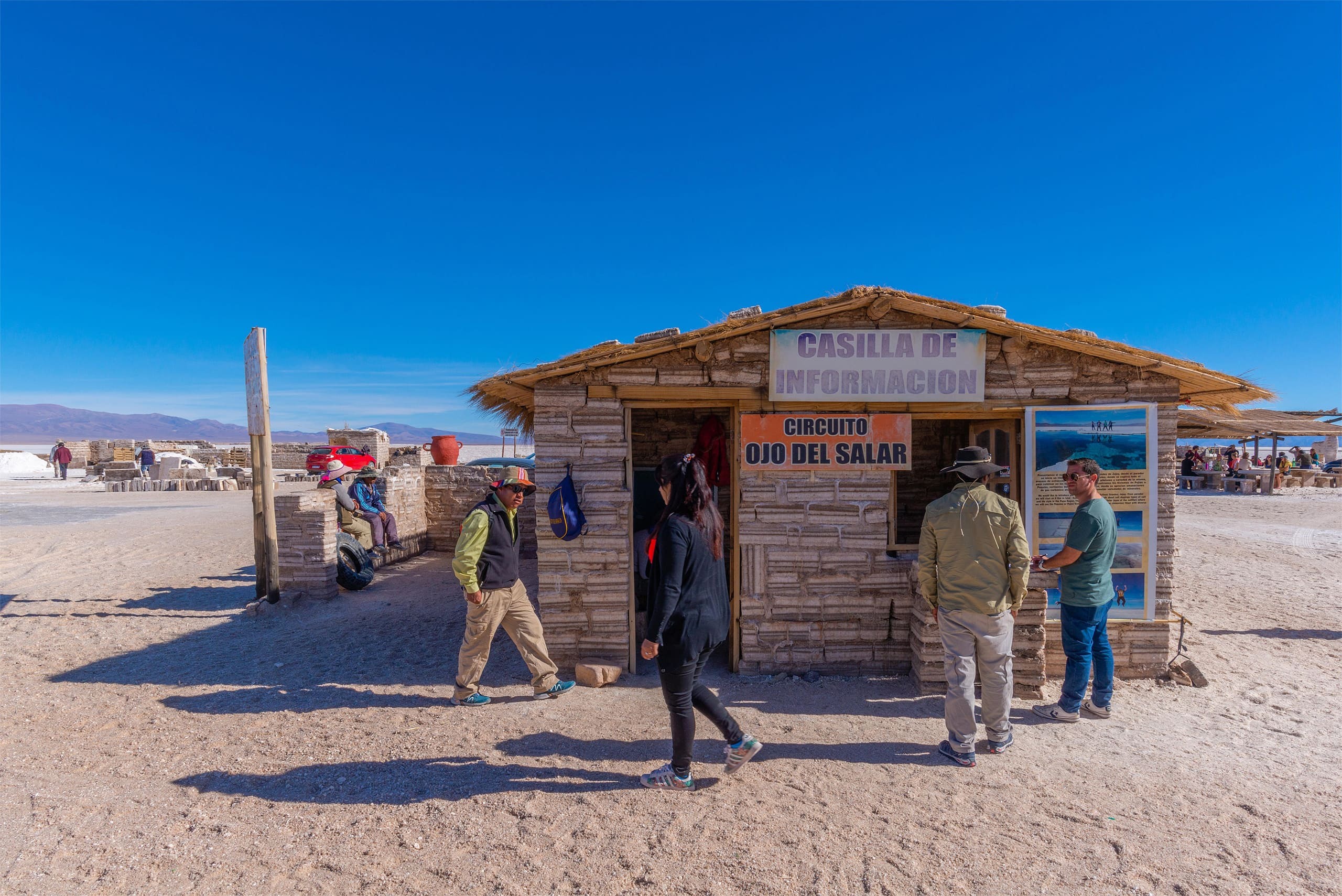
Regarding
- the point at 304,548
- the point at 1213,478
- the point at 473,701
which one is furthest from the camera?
the point at 1213,478

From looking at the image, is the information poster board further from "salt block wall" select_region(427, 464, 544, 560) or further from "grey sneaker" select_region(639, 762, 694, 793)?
"salt block wall" select_region(427, 464, 544, 560)

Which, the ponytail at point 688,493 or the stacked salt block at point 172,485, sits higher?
the ponytail at point 688,493

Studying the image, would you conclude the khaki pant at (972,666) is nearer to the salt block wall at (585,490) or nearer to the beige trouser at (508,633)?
the salt block wall at (585,490)

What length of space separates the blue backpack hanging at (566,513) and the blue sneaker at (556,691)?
1.17 metres

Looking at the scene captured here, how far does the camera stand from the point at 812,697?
17.3 ft

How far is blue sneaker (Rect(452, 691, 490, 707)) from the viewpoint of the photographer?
513 cm

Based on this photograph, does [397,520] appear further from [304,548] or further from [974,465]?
[974,465]

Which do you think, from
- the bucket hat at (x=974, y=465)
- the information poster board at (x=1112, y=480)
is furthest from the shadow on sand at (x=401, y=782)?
the information poster board at (x=1112, y=480)

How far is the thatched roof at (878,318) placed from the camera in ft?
17.3

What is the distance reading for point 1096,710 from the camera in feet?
16.0

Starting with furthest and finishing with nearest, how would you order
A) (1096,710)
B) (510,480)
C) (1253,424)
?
1. (1253,424)
2. (510,480)
3. (1096,710)

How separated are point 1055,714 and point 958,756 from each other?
120 cm

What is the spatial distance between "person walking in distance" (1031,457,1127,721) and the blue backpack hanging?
3482 mm

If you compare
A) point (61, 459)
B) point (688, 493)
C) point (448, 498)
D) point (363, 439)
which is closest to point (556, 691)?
point (688, 493)
